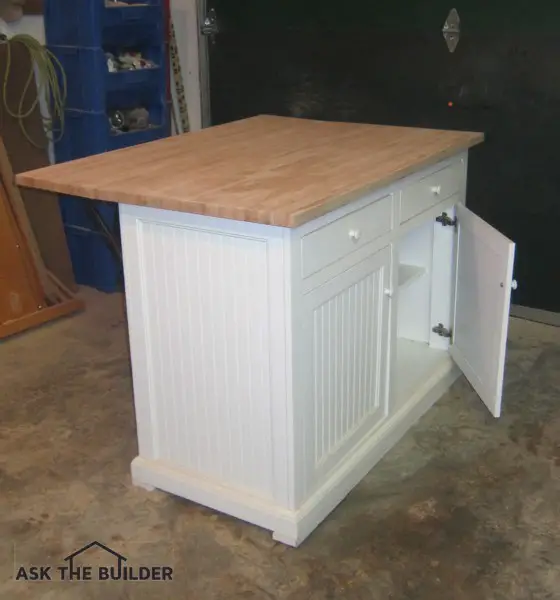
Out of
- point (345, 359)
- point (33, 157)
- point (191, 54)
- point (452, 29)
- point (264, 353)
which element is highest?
point (452, 29)

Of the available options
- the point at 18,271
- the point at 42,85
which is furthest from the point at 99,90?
the point at 18,271

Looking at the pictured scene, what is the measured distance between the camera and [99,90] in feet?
11.3

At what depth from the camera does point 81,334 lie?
3359mm

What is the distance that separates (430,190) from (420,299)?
563mm

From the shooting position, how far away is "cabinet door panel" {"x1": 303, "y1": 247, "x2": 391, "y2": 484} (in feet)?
6.63

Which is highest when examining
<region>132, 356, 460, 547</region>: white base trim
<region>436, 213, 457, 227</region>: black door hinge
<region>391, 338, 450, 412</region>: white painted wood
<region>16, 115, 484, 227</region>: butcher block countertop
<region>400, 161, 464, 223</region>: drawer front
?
<region>16, 115, 484, 227</region>: butcher block countertop

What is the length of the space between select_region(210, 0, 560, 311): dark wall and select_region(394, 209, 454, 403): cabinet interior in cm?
74

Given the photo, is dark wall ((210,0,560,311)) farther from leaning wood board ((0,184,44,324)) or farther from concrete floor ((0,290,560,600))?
leaning wood board ((0,184,44,324))

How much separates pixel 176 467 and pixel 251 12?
2.34 m

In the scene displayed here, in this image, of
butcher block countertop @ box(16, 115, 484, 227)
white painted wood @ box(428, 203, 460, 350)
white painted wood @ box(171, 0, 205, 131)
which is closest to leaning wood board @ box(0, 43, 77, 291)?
white painted wood @ box(171, 0, 205, 131)

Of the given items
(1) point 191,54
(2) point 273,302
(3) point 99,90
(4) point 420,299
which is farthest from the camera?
(1) point 191,54

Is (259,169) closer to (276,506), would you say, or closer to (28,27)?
(276,506)

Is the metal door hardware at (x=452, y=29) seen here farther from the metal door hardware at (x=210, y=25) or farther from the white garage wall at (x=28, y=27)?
the white garage wall at (x=28, y=27)

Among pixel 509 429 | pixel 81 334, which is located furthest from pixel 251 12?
pixel 509 429
